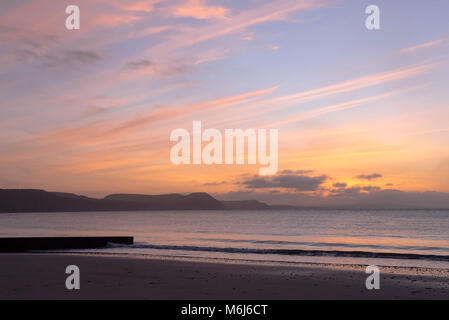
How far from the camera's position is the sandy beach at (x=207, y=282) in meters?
13.8

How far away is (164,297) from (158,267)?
8.09 m

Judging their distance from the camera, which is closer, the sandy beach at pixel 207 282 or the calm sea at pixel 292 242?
the sandy beach at pixel 207 282

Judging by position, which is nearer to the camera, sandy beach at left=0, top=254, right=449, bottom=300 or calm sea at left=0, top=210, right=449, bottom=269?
sandy beach at left=0, top=254, right=449, bottom=300

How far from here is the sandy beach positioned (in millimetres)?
13773

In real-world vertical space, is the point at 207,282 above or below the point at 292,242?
above

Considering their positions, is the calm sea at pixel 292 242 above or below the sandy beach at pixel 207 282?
below

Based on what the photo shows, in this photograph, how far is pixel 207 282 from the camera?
1630 cm

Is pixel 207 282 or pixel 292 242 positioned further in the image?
pixel 292 242
